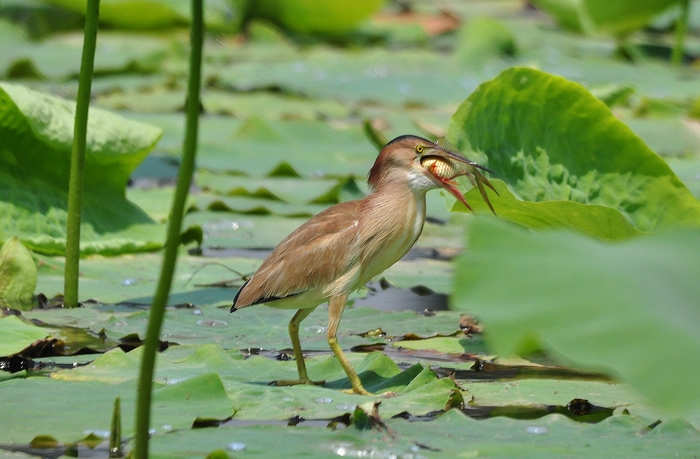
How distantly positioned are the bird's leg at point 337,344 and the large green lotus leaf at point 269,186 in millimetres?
1798

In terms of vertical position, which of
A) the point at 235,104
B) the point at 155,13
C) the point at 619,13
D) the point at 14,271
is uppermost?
the point at 619,13

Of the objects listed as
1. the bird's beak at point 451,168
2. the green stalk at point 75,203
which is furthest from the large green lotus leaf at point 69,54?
the bird's beak at point 451,168

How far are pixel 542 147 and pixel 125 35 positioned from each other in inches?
255

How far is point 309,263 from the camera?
8.07ft

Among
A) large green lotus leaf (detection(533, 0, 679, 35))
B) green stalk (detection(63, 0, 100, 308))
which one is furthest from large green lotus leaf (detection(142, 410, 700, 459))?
large green lotus leaf (detection(533, 0, 679, 35))

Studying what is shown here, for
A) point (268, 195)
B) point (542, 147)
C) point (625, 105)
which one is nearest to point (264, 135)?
point (268, 195)

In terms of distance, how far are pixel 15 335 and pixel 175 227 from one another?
117 cm

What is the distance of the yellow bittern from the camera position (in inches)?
96.9

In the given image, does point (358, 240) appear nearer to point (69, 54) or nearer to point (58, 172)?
point (58, 172)

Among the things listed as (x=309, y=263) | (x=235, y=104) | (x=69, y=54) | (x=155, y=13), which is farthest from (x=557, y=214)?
(x=155, y=13)

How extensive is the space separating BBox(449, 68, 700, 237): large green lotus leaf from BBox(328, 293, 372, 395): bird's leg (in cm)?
48

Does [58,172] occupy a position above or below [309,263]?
above

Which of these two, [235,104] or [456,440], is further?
[235,104]

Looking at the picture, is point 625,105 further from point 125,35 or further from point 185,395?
point 185,395
